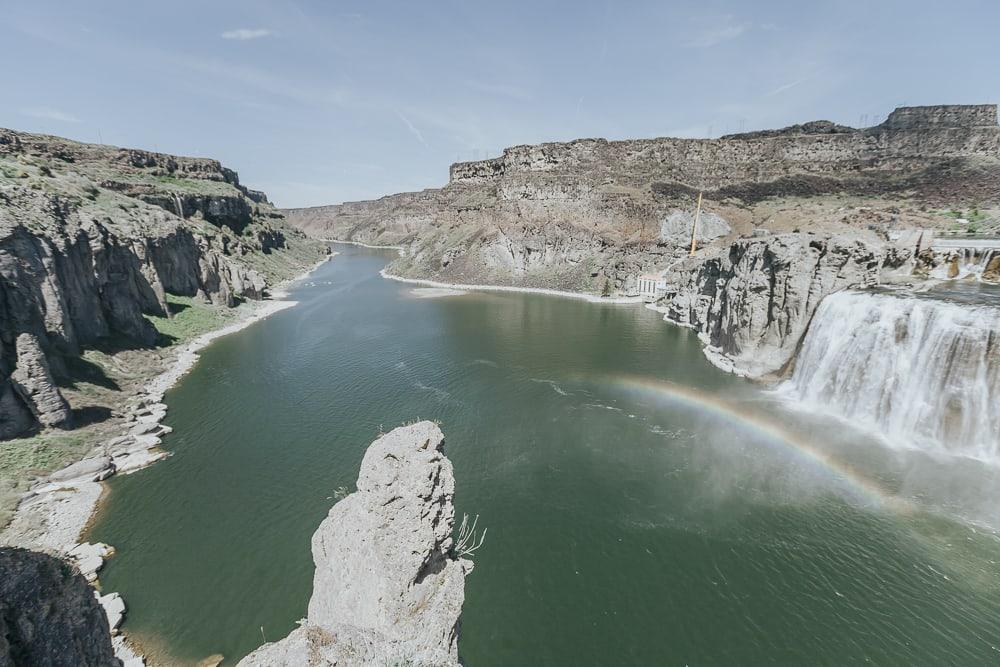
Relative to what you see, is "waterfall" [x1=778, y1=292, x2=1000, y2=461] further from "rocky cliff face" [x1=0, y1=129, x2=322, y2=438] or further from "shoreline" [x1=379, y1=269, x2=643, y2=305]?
"rocky cliff face" [x1=0, y1=129, x2=322, y2=438]

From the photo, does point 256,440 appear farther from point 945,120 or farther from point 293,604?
point 945,120

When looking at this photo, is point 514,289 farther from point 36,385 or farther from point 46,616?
point 46,616

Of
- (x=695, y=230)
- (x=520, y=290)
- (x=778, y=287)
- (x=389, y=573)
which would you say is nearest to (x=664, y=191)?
(x=695, y=230)

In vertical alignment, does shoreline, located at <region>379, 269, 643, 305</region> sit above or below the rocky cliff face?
below

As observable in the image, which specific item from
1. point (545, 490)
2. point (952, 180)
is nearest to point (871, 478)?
point (545, 490)

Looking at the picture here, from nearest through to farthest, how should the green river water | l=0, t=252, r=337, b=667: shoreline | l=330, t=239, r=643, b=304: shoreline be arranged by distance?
the green river water < l=0, t=252, r=337, b=667: shoreline < l=330, t=239, r=643, b=304: shoreline

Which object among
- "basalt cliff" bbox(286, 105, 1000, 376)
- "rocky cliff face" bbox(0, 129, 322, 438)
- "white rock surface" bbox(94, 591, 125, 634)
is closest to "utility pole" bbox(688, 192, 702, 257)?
"basalt cliff" bbox(286, 105, 1000, 376)
